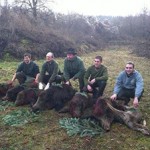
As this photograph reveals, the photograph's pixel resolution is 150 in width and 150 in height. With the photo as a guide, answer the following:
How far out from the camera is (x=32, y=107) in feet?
23.4

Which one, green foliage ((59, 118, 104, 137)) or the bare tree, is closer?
green foliage ((59, 118, 104, 137))

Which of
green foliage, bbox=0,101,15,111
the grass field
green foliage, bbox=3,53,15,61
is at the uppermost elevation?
green foliage, bbox=3,53,15,61

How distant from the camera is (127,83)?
7227 millimetres

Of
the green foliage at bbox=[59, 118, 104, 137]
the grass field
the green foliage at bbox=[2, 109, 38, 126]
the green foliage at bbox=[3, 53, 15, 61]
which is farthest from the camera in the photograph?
the green foliage at bbox=[3, 53, 15, 61]

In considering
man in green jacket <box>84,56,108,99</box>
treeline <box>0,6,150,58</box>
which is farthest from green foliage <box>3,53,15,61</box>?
man in green jacket <box>84,56,108,99</box>

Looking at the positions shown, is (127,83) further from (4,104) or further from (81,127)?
(4,104)

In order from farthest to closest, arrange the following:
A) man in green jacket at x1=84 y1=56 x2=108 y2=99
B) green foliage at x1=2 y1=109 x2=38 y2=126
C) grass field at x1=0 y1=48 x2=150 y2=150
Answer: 1. man in green jacket at x1=84 y1=56 x2=108 y2=99
2. green foliage at x1=2 y1=109 x2=38 y2=126
3. grass field at x1=0 y1=48 x2=150 y2=150

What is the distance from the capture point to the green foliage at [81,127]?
5.86 meters

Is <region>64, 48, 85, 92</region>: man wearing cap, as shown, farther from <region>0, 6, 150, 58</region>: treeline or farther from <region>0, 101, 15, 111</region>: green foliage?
<region>0, 6, 150, 58</region>: treeline

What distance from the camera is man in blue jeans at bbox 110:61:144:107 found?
22.8ft

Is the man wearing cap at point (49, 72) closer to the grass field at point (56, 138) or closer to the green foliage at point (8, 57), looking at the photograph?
the grass field at point (56, 138)

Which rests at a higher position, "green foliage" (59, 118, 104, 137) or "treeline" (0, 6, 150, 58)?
"treeline" (0, 6, 150, 58)

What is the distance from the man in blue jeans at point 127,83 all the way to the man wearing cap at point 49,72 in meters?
2.11

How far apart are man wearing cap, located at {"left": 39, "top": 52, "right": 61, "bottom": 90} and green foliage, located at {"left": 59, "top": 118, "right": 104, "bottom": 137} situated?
2.23 meters
